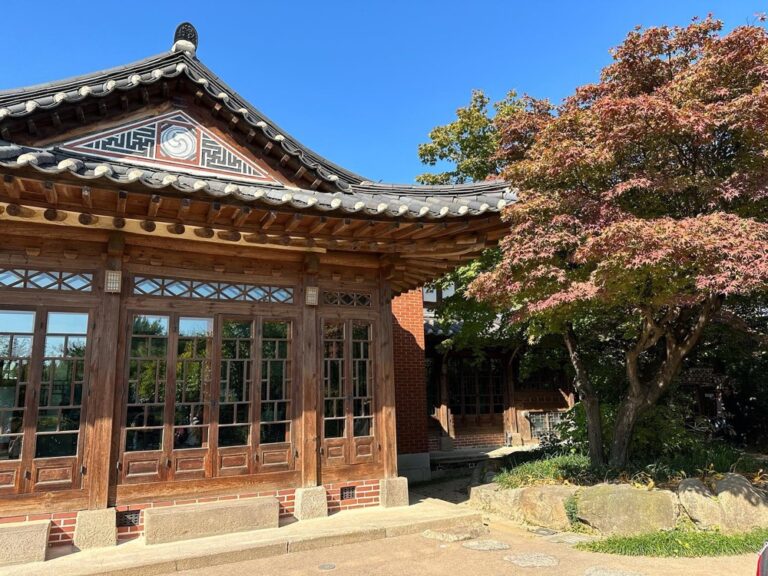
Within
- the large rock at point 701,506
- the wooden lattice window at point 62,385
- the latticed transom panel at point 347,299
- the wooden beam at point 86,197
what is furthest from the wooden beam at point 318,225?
the large rock at point 701,506

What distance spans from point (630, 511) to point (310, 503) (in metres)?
4.09

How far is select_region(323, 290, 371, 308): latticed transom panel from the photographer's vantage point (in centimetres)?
791

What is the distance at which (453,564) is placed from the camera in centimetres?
577

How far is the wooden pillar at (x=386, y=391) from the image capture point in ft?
25.9

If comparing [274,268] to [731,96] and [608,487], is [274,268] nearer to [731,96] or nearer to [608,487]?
[608,487]

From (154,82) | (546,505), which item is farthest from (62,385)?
(546,505)

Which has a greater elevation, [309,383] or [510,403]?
[309,383]

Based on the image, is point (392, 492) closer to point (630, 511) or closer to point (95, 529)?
point (630, 511)

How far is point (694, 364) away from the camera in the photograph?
14133 millimetres

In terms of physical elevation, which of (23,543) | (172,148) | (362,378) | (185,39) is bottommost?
(23,543)

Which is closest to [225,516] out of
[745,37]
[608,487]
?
[608,487]

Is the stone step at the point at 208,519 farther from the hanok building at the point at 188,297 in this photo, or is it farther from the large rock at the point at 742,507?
the large rock at the point at 742,507

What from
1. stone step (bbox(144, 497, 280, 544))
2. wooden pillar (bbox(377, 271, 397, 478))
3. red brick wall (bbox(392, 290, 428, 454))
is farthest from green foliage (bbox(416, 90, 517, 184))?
stone step (bbox(144, 497, 280, 544))

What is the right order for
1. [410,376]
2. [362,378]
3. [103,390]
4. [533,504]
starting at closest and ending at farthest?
[103,390], [533,504], [362,378], [410,376]
